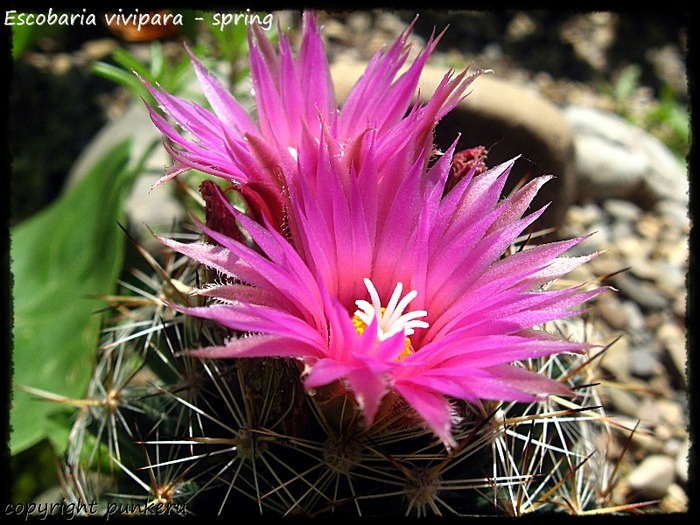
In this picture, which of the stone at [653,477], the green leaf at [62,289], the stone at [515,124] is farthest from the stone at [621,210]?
the green leaf at [62,289]

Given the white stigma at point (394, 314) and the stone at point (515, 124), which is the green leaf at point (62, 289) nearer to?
the stone at point (515, 124)

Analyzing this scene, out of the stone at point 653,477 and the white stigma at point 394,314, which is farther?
the stone at point 653,477

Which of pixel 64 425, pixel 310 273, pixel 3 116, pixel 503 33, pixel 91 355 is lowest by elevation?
pixel 64 425

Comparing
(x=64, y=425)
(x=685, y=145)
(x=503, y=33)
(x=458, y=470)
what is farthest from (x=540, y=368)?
(x=503, y=33)

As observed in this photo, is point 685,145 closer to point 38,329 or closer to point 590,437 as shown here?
point 590,437

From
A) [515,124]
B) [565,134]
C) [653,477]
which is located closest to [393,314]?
[515,124]
